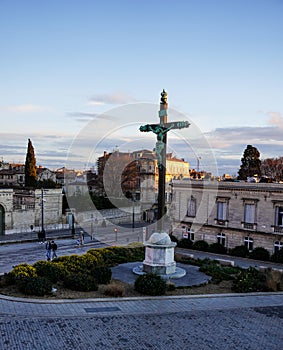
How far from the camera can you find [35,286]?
50.9 ft

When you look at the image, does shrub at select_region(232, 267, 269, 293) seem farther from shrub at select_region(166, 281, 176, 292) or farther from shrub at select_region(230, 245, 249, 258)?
shrub at select_region(230, 245, 249, 258)

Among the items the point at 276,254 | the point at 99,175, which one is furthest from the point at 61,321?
the point at 99,175

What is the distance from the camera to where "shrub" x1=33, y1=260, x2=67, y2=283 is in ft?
58.1

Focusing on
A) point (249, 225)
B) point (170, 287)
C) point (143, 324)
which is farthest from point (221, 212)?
point (143, 324)

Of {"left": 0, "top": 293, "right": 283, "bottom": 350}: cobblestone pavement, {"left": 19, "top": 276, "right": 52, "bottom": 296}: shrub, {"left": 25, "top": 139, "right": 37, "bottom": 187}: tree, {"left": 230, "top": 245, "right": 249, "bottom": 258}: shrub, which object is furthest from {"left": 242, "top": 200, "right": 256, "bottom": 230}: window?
{"left": 25, "top": 139, "right": 37, "bottom": 187}: tree

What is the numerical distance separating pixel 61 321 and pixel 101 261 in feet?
30.7

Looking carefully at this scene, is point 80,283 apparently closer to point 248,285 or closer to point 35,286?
point 35,286

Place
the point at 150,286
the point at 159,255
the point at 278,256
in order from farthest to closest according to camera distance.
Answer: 1. the point at 278,256
2. the point at 159,255
3. the point at 150,286

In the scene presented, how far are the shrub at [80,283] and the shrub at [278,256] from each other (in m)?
17.2

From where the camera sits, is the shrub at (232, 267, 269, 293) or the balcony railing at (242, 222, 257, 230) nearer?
the shrub at (232, 267, 269, 293)

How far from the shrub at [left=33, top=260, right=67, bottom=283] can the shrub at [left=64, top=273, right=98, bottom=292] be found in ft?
3.28

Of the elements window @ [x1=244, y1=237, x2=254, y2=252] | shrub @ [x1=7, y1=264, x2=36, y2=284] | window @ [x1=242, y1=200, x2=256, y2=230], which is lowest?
window @ [x1=244, y1=237, x2=254, y2=252]

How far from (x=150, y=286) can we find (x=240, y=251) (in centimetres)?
1691

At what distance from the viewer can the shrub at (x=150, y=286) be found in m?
16.5
